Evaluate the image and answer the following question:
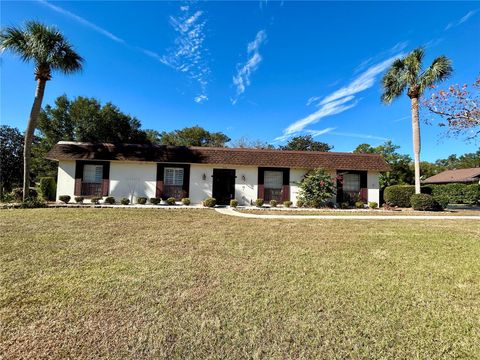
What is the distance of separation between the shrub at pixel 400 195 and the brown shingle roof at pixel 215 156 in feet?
5.25

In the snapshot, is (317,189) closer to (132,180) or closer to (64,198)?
(132,180)

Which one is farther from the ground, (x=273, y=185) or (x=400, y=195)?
(x=273, y=185)

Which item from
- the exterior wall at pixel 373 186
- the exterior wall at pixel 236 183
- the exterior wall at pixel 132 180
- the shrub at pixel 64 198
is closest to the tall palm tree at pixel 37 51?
the shrub at pixel 64 198

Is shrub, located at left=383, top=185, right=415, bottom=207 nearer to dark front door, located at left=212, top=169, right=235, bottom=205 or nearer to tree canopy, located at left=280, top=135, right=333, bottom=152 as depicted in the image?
dark front door, located at left=212, top=169, right=235, bottom=205

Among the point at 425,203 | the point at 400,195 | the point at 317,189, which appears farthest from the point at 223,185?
the point at 425,203

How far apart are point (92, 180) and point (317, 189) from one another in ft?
48.5

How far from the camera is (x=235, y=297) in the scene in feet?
11.4

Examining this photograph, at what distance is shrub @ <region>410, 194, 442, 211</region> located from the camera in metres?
14.2

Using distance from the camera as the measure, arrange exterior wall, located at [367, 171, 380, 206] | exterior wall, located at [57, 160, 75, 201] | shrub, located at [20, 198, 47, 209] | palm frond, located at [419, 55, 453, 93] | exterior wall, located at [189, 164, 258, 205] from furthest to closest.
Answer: exterior wall, located at [367, 171, 380, 206]
exterior wall, located at [189, 164, 258, 205]
exterior wall, located at [57, 160, 75, 201]
palm frond, located at [419, 55, 453, 93]
shrub, located at [20, 198, 47, 209]

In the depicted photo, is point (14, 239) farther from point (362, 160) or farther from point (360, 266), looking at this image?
point (362, 160)

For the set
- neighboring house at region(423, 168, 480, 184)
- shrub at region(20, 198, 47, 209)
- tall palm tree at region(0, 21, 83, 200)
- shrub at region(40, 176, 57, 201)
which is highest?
tall palm tree at region(0, 21, 83, 200)

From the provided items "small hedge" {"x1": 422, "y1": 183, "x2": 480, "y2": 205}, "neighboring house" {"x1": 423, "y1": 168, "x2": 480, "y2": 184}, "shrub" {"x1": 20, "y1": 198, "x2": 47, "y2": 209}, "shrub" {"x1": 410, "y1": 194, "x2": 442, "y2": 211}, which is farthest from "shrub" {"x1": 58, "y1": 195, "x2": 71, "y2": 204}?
"neighboring house" {"x1": 423, "y1": 168, "x2": 480, "y2": 184}

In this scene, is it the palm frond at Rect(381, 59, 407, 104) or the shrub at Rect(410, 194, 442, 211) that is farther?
the palm frond at Rect(381, 59, 407, 104)

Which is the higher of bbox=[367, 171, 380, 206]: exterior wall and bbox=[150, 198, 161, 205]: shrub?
bbox=[367, 171, 380, 206]: exterior wall
